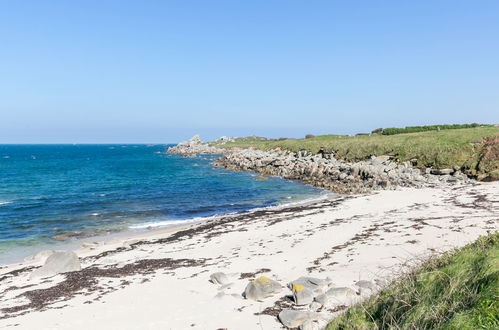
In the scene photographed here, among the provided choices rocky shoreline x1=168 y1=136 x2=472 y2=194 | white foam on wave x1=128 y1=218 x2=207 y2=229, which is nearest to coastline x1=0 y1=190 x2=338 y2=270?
white foam on wave x1=128 y1=218 x2=207 y2=229

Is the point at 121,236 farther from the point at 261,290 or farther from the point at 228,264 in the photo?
the point at 261,290

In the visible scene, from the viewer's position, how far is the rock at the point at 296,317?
8.16 m

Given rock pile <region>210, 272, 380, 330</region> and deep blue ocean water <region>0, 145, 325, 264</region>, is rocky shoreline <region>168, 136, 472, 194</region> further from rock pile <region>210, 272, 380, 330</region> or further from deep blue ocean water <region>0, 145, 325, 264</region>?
rock pile <region>210, 272, 380, 330</region>

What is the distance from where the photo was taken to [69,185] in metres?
48.4

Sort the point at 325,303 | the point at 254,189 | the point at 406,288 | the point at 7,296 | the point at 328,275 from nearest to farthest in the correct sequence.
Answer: the point at 406,288, the point at 325,303, the point at 328,275, the point at 7,296, the point at 254,189

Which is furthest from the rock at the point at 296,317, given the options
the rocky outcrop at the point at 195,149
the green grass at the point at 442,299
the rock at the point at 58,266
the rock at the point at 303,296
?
the rocky outcrop at the point at 195,149

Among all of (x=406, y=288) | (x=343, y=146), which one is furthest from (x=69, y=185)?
(x=406, y=288)

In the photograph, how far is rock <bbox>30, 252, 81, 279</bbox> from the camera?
1457 centimetres

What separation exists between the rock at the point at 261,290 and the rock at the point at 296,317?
1480mm

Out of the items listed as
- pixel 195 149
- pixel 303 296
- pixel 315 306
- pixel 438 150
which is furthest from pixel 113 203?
pixel 195 149

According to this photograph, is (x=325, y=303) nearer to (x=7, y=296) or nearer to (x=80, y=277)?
(x=80, y=277)

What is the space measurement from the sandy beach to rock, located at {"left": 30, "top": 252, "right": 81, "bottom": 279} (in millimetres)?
477

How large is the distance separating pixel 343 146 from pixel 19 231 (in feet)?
152

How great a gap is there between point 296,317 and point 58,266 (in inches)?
464
